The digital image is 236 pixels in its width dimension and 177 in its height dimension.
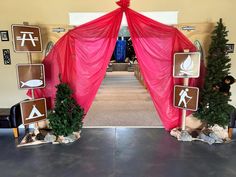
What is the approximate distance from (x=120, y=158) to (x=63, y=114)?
4.09 ft

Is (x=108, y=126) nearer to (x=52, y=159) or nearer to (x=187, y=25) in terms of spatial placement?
(x=52, y=159)

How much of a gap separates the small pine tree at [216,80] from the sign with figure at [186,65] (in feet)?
0.87

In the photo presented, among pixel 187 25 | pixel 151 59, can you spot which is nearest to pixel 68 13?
pixel 151 59

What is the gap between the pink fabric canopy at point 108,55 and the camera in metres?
3.44

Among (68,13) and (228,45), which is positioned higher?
(68,13)

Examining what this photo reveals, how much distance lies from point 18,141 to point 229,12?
447cm

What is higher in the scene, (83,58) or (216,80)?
(83,58)

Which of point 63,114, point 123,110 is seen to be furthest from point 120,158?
point 123,110

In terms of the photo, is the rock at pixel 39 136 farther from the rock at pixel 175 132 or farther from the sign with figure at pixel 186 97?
the sign with figure at pixel 186 97

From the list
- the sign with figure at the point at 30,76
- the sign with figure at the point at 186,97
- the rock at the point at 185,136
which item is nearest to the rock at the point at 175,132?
the rock at the point at 185,136

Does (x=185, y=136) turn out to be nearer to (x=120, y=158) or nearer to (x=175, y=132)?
(x=175, y=132)

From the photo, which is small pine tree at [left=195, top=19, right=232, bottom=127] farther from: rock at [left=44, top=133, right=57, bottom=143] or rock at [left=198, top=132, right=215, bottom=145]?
rock at [left=44, top=133, right=57, bottom=143]

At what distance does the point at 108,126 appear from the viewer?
4289 millimetres

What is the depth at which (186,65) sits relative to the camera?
3.40 m
